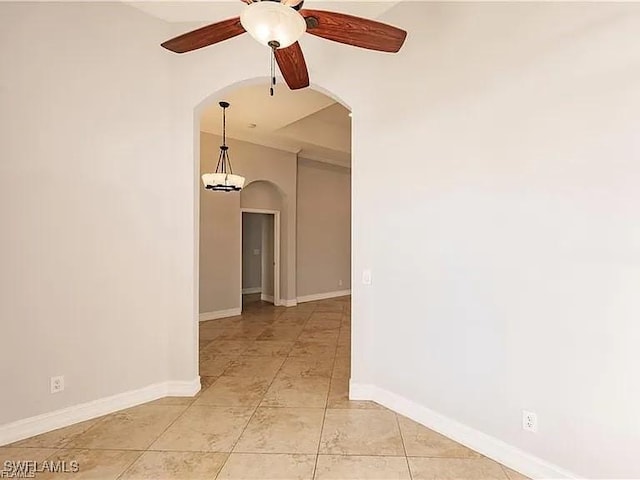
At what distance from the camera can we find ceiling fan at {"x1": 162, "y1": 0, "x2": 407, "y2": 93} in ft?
5.49

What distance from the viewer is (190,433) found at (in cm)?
263

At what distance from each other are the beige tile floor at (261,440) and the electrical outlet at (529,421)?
0.29 m

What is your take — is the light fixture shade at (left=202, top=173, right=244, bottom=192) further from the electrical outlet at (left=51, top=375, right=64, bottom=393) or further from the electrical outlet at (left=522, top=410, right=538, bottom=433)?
the electrical outlet at (left=522, top=410, right=538, bottom=433)

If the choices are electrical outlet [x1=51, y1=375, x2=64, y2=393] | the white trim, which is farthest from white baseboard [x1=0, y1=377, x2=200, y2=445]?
the white trim

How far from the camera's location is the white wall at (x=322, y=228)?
830 cm

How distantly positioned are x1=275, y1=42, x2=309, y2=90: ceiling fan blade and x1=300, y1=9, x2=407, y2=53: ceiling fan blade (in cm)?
18

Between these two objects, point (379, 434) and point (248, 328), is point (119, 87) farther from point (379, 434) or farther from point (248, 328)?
point (248, 328)

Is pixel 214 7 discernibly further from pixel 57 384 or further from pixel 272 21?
pixel 57 384

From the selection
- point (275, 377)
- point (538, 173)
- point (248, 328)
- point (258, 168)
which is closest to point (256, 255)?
point (258, 168)

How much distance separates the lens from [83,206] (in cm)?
284

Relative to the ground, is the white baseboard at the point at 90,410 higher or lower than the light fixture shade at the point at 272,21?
lower

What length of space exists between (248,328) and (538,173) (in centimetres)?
489

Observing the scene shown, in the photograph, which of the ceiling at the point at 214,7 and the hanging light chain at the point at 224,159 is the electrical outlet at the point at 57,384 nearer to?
the ceiling at the point at 214,7

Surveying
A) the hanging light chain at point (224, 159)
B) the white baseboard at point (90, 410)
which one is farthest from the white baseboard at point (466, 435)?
the hanging light chain at point (224, 159)
